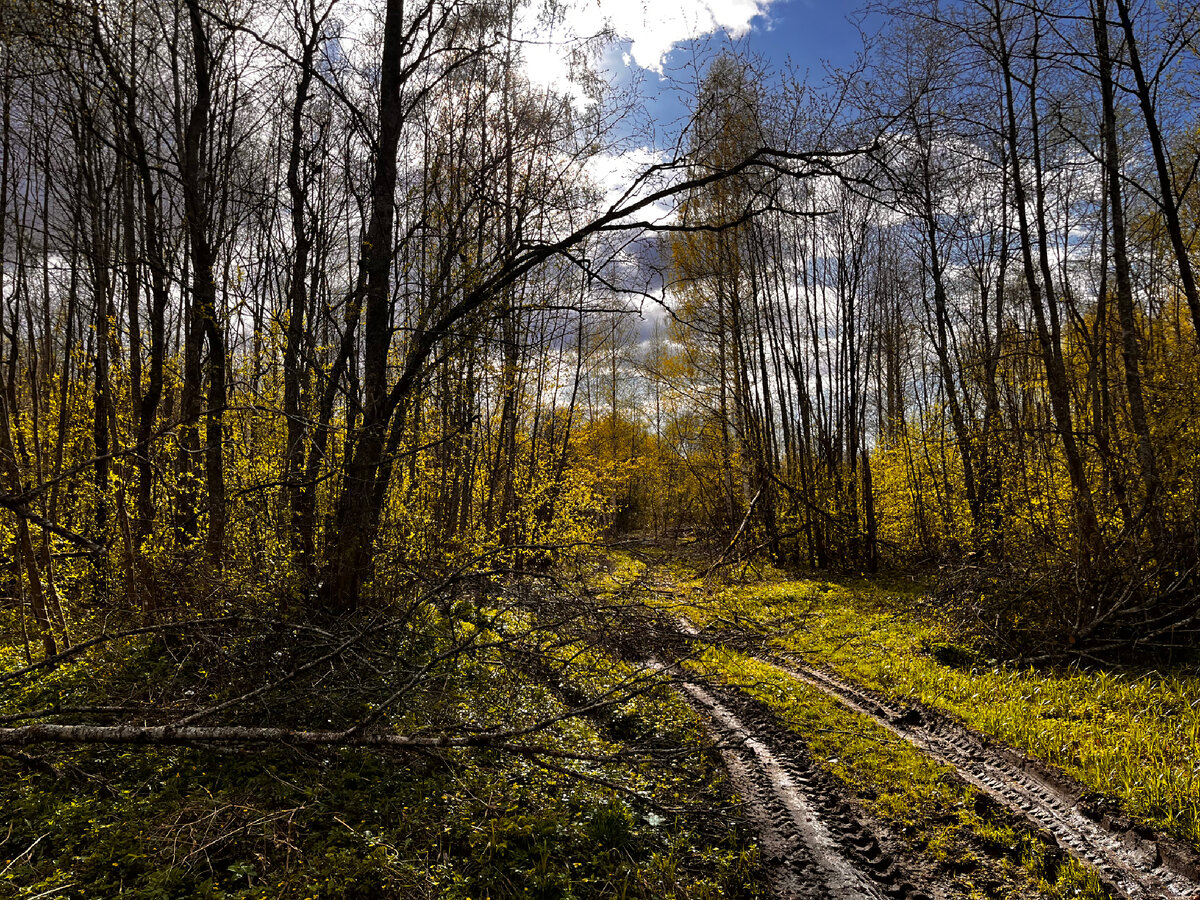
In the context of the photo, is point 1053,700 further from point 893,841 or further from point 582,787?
point 582,787

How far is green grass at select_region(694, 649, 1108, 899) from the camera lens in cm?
351

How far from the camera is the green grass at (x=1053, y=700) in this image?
4113 mm

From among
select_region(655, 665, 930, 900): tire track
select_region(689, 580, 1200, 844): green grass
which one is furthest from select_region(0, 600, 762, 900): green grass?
select_region(689, 580, 1200, 844): green grass

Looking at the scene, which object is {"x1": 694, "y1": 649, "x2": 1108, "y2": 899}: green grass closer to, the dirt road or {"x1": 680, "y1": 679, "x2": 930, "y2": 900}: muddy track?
the dirt road

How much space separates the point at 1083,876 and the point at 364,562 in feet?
18.0

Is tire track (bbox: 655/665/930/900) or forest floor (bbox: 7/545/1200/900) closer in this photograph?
forest floor (bbox: 7/545/1200/900)

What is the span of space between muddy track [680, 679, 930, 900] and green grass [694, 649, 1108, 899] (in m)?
0.25

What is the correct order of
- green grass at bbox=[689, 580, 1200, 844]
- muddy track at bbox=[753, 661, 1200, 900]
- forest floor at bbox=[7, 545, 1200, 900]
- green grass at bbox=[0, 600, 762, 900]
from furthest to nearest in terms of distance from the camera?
green grass at bbox=[689, 580, 1200, 844]
muddy track at bbox=[753, 661, 1200, 900]
forest floor at bbox=[7, 545, 1200, 900]
green grass at bbox=[0, 600, 762, 900]

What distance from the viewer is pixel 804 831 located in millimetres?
4031

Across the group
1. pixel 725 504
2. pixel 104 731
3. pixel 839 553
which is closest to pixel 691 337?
pixel 725 504

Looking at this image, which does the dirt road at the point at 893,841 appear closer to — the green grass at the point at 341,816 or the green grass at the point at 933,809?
the green grass at the point at 933,809

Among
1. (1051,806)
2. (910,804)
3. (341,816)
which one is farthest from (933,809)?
(341,816)

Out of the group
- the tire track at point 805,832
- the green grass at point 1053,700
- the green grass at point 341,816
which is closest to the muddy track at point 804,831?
the tire track at point 805,832

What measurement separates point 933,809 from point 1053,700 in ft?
8.50
